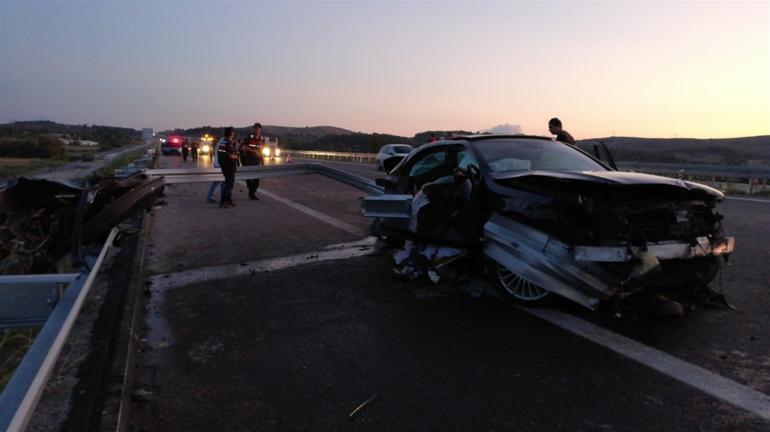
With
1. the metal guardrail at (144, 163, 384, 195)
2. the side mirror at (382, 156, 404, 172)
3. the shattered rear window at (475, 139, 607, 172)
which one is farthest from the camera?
the metal guardrail at (144, 163, 384, 195)

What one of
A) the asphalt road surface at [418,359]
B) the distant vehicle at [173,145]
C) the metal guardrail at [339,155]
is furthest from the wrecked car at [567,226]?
the distant vehicle at [173,145]

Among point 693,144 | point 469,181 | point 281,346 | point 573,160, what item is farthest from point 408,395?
point 693,144

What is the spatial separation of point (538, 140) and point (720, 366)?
3222mm

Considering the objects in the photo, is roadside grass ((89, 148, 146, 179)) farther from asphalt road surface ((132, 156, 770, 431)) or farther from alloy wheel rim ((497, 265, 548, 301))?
alloy wheel rim ((497, 265, 548, 301))

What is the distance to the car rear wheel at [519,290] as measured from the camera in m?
5.11

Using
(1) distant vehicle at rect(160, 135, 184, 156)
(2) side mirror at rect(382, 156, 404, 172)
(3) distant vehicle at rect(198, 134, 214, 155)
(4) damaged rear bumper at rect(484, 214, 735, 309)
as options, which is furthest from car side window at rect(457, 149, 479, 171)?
(1) distant vehicle at rect(160, 135, 184, 156)

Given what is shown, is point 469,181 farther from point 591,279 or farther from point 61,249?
point 61,249

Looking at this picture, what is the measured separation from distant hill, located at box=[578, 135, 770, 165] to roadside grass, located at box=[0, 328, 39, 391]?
59.2 m

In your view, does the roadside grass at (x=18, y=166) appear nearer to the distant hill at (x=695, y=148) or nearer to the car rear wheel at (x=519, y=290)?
the car rear wheel at (x=519, y=290)

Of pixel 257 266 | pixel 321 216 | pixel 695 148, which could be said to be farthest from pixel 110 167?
pixel 695 148

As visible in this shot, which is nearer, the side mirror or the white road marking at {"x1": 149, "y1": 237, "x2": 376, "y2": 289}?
the white road marking at {"x1": 149, "y1": 237, "x2": 376, "y2": 289}

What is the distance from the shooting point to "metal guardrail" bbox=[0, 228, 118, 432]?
2.40 metres

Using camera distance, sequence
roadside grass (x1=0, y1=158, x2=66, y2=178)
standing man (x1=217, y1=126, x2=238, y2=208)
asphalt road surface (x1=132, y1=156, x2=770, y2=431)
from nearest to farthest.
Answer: asphalt road surface (x1=132, y1=156, x2=770, y2=431) → standing man (x1=217, y1=126, x2=238, y2=208) → roadside grass (x1=0, y1=158, x2=66, y2=178)

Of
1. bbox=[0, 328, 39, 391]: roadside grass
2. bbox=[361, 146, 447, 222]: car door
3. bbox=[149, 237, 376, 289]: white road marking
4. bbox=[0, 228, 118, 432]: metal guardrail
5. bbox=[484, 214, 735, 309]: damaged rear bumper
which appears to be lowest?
bbox=[0, 328, 39, 391]: roadside grass
